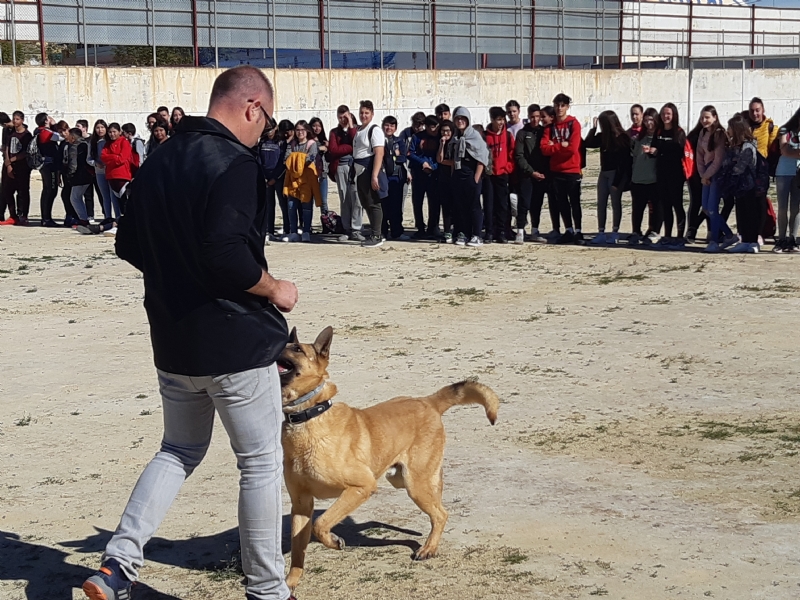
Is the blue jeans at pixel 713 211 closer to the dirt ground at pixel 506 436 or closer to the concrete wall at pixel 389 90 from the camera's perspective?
the dirt ground at pixel 506 436

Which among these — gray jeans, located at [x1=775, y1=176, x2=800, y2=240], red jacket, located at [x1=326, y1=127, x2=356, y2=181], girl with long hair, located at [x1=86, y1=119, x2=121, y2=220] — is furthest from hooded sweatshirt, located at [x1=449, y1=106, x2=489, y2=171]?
girl with long hair, located at [x1=86, y1=119, x2=121, y2=220]

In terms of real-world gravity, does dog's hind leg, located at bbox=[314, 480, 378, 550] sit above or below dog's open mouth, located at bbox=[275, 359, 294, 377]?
below

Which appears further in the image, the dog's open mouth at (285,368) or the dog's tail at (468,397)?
the dog's tail at (468,397)

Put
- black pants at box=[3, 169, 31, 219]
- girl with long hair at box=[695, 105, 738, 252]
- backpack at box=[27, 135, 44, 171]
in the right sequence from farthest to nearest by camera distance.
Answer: black pants at box=[3, 169, 31, 219] → backpack at box=[27, 135, 44, 171] → girl with long hair at box=[695, 105, 738, 252]

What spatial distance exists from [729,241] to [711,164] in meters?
1.13

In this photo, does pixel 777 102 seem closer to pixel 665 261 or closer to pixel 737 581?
pixel 665 261

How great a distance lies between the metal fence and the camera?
86.6ft

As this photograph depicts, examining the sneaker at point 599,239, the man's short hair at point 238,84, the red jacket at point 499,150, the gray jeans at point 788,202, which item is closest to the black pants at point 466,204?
the red jacket at point 499,150

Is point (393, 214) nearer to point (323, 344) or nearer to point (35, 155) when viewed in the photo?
point (35, 155)

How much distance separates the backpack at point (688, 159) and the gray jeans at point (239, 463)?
10749 millimetres

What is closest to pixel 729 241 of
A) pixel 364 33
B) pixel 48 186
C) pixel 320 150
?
pixel 320 150

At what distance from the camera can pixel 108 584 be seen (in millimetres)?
3852

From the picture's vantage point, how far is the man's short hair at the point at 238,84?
12.6ft

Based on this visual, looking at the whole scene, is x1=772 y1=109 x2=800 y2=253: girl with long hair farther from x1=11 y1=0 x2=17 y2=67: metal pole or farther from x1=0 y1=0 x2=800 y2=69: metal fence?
x1=11 y1=0 x2=17 y2=67: metal pole
